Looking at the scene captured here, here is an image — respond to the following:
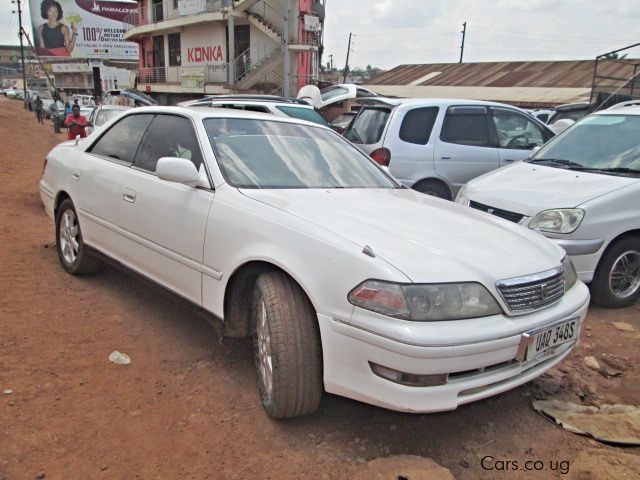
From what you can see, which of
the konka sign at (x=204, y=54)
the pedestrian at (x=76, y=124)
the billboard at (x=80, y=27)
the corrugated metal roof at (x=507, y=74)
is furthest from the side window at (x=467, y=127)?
the billboard at (x=80, y=27)

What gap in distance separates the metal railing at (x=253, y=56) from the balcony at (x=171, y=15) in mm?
2268

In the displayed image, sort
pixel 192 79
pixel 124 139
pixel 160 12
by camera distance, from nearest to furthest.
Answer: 1. pixel 124 139
2. pixel 192 79
3. pixel 160 12

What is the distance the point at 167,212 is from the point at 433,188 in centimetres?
439

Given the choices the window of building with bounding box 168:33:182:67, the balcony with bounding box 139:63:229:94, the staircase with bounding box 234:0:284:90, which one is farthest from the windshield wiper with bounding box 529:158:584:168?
the window of building with bounding box 168:33:182:67

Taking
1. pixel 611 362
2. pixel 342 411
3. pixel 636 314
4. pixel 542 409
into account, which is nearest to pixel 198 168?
pixel 342 411

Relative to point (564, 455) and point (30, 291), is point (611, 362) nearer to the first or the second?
point (564, 455)

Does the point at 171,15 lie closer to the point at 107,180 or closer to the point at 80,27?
the point at 80,27

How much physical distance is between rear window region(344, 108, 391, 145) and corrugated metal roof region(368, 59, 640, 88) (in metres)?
14.1

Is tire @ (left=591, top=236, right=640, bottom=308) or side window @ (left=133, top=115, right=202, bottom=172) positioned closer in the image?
side window @ (left=133, top=115, right=202, bottom=172)

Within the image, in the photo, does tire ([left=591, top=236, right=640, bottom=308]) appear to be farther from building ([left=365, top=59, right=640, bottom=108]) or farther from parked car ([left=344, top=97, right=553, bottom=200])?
building ([left=365, top=59, right=640, bottom=108])

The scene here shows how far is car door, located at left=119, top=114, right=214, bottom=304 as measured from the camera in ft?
10.3

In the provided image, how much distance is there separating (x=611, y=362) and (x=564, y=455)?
51.7 inches

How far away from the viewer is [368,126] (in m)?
7.05

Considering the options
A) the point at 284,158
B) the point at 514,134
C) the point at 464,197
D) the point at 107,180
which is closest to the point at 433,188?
the point at 514,134
